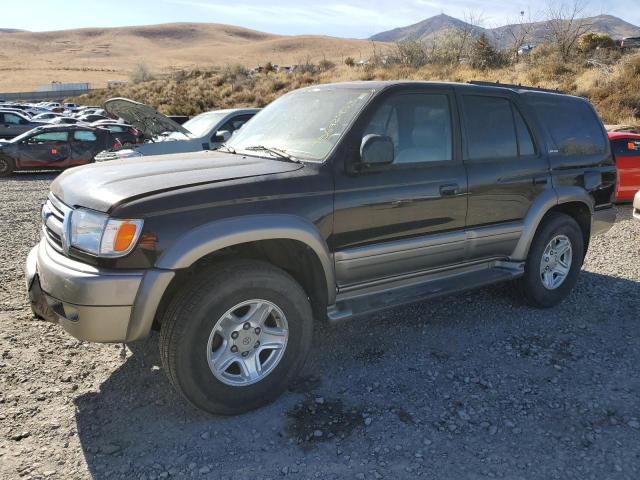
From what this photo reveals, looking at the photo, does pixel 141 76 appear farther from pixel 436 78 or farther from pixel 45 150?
pixel 45 150

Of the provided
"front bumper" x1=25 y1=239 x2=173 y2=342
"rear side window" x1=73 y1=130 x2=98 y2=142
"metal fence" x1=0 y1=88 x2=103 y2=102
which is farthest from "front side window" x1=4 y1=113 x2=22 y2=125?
"metal fence" x1=0 y1=88 x2=103 y2=102

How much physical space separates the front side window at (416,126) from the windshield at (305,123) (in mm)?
205

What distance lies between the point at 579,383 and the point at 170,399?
2.74 meters

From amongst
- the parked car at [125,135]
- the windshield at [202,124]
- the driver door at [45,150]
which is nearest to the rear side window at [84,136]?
the driver door at [45,150]

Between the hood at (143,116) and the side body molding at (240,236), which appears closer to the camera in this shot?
the side body molding at (240,236)

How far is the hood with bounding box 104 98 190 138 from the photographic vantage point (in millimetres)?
8609

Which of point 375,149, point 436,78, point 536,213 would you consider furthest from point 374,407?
point 436,78

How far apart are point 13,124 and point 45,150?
659 cm

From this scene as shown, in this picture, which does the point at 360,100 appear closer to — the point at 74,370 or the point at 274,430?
the point at 274,430

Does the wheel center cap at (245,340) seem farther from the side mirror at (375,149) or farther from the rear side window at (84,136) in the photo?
the rear side window at (84,136)

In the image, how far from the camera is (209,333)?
10.1 ft

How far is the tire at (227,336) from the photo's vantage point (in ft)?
9.98

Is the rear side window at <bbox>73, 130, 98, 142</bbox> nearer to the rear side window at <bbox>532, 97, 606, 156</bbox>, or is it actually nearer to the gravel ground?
the gravel ground

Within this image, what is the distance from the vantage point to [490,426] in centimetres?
323
